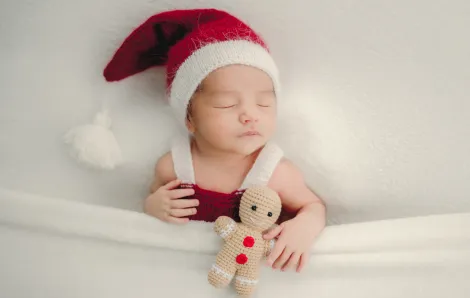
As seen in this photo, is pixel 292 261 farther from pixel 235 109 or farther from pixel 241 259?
pixel 235 109

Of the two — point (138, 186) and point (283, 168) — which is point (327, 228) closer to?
point (283, 168)

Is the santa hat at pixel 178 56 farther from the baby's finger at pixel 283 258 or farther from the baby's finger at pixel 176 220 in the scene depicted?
the baby's finger at pixel 283 258

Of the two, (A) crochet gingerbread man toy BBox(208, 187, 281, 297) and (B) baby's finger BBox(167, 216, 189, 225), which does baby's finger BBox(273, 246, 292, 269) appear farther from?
(B) baby's finger BBox(167, 216, 189, 225)

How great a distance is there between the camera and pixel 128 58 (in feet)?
3.27

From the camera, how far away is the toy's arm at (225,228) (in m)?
0.81

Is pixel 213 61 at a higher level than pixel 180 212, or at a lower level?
higher

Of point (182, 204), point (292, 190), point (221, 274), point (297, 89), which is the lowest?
point (221, 274)

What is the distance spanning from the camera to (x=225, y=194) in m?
0.93

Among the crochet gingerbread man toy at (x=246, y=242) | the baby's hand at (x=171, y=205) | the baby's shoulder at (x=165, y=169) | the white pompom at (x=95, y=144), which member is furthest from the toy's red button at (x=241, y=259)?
the white pompom at (x=95, y=144)

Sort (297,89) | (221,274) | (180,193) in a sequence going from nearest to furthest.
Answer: (221,274), (180,193), (297,89)

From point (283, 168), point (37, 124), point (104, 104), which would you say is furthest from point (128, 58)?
point (283, 168)

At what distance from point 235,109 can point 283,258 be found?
0.25 metres

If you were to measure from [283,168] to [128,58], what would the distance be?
1.16 ft

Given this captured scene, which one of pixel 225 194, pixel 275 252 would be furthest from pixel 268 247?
pixel 225 194
